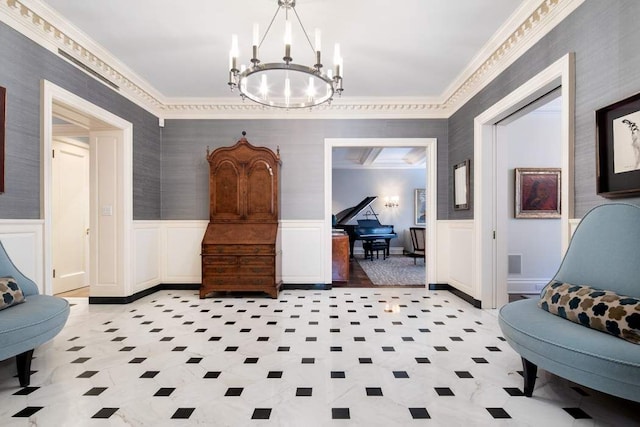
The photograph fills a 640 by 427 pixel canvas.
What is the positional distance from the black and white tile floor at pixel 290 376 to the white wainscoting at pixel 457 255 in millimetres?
668

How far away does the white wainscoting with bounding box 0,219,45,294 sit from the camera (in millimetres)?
2645

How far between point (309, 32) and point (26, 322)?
131 inches

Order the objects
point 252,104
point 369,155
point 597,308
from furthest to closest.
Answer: point 369,155 < point 252,104 < point 597,308

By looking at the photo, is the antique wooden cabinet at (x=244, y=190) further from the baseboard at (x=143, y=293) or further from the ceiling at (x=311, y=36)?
the baseboard at (x=143, y=293)

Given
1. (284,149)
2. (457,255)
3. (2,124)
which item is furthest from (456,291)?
(2,124)

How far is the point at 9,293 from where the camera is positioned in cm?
221

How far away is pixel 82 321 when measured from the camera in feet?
11.8

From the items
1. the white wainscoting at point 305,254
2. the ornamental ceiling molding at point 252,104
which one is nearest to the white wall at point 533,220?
the ornamental ceiling molding at point 252,104

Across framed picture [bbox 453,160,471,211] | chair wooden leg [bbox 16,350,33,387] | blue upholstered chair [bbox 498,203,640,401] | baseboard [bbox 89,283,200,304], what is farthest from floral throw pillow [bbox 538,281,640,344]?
baseboard [bbox 89,283,200,304]

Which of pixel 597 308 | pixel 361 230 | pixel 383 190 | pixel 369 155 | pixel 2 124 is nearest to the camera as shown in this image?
pixel 597 308

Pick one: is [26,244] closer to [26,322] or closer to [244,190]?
[26,322]

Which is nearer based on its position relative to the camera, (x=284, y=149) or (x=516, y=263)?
(x=516, y=263)

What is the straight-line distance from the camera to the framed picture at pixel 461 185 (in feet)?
14.3

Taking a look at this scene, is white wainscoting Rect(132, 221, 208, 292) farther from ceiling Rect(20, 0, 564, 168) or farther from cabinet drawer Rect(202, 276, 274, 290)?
ceiling Rect(20, 0, 564, 168)
